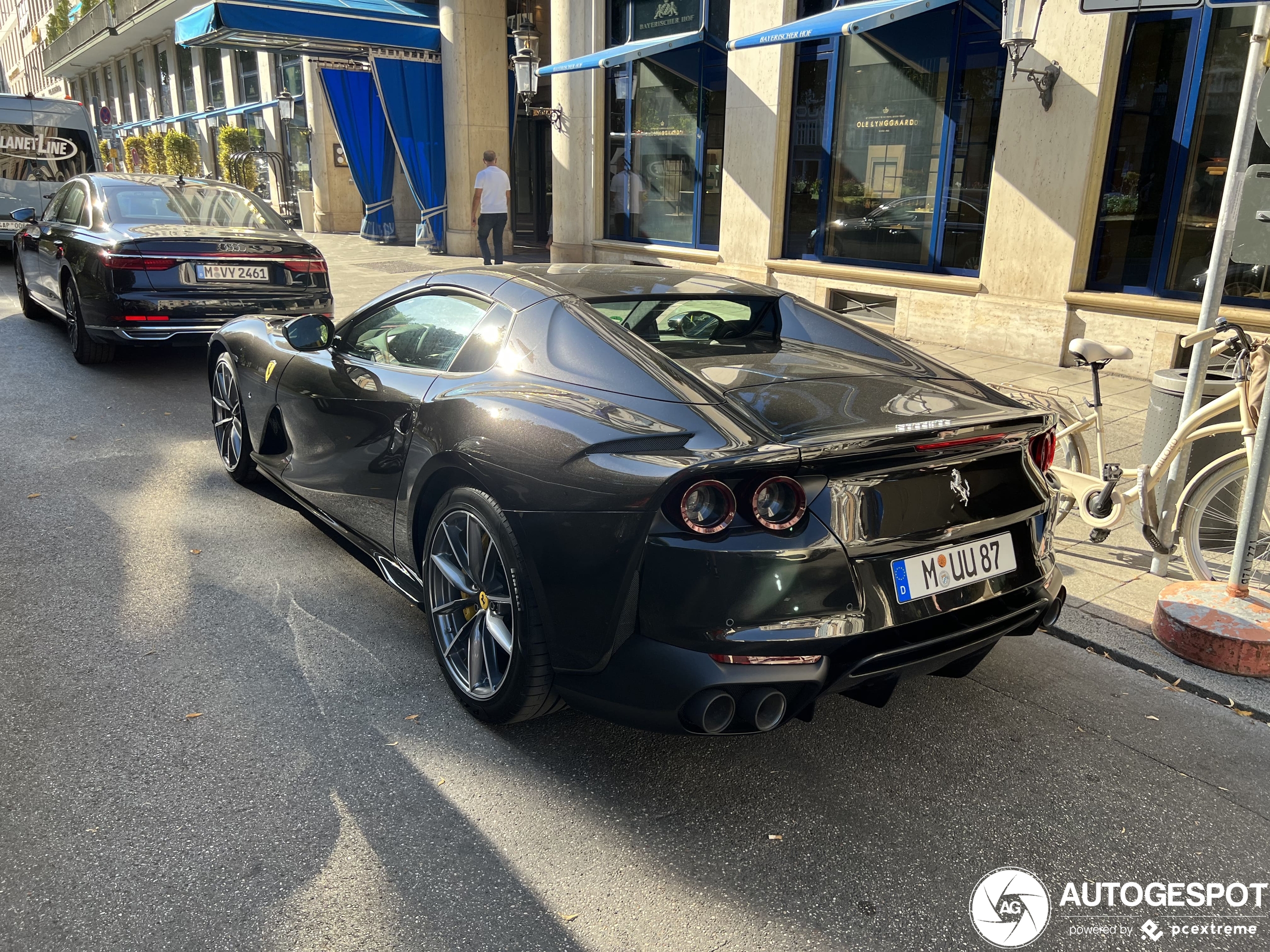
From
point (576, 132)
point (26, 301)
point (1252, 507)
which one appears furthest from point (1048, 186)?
point (26, 301)

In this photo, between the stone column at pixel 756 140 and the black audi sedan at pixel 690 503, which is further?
the stone column at pixel 756 140

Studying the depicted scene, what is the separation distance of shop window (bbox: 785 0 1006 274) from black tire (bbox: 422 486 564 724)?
28.9 ft

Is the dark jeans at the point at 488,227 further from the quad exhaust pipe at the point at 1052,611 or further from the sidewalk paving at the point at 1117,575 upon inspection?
the quad exhaust pipe at the point at 1052,611

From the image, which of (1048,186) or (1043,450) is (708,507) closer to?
(1043,450)

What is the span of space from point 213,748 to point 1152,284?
9.06 metres

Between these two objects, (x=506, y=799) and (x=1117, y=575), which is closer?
(x=506, y=799)

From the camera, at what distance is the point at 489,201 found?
15867 millimetres

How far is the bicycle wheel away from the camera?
168 inches

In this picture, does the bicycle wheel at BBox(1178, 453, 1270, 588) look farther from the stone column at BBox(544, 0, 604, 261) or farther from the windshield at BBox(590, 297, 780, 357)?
the stone column at BBox(544, 0, 604, 261)

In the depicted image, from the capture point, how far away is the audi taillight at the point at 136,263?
781cm

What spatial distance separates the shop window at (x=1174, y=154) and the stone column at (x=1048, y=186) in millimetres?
166

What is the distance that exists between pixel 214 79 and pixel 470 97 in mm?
20886

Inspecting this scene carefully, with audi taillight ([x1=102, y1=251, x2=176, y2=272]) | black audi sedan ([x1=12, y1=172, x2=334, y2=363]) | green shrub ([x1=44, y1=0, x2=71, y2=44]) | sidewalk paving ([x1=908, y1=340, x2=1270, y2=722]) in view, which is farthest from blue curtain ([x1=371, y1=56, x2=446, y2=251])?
green shrub ([x1=44, y1=0, x2=71, y2=44])

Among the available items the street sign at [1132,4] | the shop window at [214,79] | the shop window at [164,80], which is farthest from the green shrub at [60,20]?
the street sign at [1132,4]
